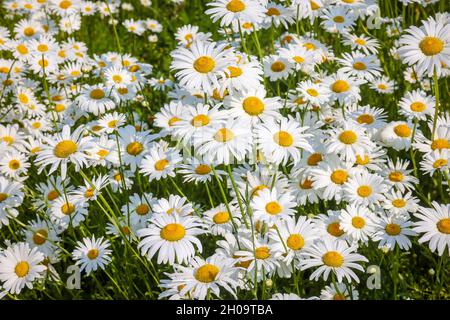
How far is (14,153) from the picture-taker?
3.82 meters

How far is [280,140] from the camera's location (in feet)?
9.71

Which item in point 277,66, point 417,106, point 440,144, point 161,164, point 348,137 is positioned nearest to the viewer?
point 348,137

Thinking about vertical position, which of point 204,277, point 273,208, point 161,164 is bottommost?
point 204,277

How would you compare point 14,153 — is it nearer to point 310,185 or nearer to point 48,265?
point 48,265

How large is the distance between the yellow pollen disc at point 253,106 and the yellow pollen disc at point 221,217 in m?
0.70

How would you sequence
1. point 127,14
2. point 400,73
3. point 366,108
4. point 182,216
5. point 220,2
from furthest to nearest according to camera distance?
point 127,14
point 400,73
point 366,108
point 220,2
point 182,216

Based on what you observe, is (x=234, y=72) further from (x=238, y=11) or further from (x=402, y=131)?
(x=402, y=131)

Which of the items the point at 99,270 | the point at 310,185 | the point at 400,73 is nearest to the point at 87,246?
the point at 99,270

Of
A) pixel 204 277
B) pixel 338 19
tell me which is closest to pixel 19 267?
pixel 204 277

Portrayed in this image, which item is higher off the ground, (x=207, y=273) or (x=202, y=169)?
(x=202, y=169)

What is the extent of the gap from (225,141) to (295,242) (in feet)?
2.39

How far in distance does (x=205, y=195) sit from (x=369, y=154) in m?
1.59

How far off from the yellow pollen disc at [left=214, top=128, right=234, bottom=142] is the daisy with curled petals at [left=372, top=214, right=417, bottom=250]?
3.51 ft

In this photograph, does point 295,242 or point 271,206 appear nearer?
point 295,242
